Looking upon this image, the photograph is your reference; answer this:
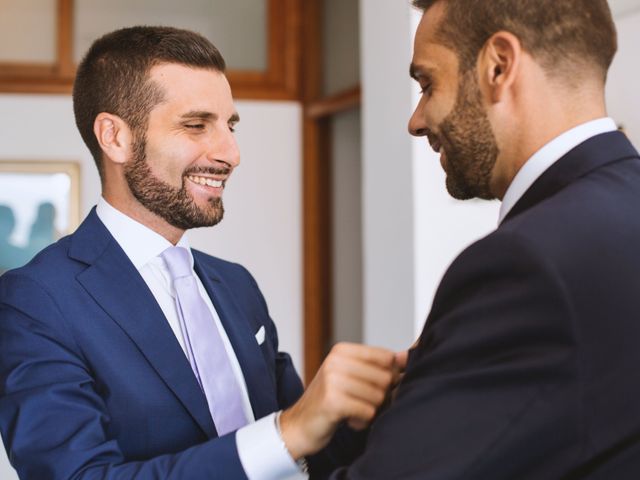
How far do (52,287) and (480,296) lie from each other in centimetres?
78

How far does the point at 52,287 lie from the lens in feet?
4.67

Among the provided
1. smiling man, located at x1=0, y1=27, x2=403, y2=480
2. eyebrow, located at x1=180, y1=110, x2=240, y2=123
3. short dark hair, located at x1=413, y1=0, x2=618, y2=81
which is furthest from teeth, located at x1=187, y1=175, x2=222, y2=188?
short dark hair, located at x1=413, y1=0, x2=618, y2=81

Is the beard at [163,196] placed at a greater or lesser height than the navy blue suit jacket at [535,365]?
greater

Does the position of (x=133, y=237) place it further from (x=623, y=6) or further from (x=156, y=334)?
(x=623, y=6)

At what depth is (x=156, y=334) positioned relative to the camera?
4.80 ft

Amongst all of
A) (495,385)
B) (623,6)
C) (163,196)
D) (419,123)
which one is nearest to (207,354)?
(163,196)

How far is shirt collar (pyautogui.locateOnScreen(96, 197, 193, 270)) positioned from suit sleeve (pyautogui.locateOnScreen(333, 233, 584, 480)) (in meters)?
0.76

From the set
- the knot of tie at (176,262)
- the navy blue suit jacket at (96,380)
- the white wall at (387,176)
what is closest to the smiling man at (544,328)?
the navy blue suit jacket at (96,380)

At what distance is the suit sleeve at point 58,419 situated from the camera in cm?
127

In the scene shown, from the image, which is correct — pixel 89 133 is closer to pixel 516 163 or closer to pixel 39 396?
pixel 39 396

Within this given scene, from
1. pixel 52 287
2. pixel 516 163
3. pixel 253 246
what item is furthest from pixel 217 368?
pixel 253 246

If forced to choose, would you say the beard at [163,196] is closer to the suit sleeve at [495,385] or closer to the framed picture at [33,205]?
the suit sleeve at [495,385]

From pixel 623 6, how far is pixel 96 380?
2502 millimetres

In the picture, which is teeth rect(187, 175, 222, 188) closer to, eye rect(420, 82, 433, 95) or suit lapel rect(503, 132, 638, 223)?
eye rect(420, 82, 433, 95)
